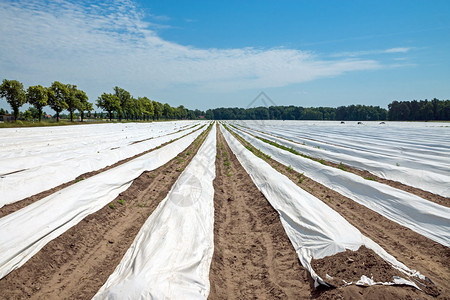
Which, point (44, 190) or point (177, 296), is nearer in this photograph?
point (177, 296)

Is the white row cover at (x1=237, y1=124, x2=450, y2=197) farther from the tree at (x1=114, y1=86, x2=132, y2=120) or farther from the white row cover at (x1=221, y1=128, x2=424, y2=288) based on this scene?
the tree at (x1=114, y1=86, x2=132, y2=120)

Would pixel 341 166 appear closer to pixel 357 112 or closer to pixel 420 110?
pixel 420 110

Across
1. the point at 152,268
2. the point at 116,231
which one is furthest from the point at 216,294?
the point at 116,231

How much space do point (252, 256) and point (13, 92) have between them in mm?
38120

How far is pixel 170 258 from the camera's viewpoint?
11.5ft

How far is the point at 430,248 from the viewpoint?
4336 millimetres

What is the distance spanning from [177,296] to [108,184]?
5053 mm

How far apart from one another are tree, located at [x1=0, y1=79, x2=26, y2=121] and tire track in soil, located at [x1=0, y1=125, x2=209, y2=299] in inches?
1329

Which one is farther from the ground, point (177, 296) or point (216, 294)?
point (177, 296)

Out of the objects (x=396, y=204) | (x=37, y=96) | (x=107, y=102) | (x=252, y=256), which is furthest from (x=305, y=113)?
(x=252, y=256)

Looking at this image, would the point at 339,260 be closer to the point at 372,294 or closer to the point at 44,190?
the point at 372,294

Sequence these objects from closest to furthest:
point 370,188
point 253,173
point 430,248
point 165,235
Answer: point 165,235 → point 430,248 → point 370,188 → point 253,173

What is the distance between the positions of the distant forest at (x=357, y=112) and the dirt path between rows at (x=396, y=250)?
154 feet

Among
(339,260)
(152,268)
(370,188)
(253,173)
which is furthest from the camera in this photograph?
(253,173)
